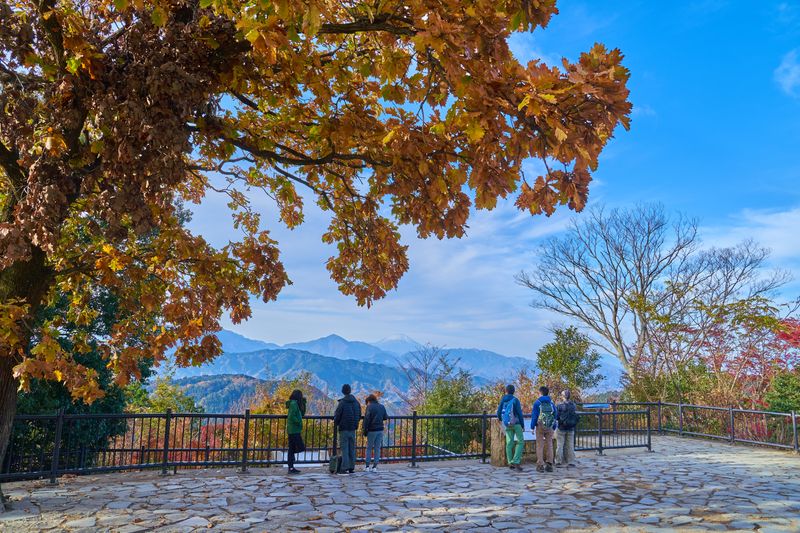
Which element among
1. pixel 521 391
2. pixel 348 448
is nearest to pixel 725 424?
pixel 521 391

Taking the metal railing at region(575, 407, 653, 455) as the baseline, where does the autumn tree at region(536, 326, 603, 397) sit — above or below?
above

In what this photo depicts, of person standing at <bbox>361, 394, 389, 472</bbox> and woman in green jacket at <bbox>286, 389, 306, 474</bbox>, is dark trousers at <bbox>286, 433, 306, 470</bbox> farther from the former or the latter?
person standing at <bbox>361, 394, 389, 472</bbox>

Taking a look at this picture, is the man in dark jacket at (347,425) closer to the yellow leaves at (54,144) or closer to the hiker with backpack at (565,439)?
the hiker with backpack at (565,439)

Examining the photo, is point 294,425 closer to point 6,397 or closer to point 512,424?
point 512,424

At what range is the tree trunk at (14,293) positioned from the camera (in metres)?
7.12

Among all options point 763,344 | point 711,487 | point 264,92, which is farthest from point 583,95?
point 763,344

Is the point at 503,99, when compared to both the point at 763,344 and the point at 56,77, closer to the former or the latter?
the point at 56,77

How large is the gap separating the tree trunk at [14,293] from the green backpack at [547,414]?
9.54 metres

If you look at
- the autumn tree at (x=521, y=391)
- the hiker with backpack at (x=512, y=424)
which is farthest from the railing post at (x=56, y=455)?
the autumn tree at (x=521, y=391)

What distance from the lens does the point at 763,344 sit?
22141 millimetres

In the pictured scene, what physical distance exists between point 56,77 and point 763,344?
84.9 ft

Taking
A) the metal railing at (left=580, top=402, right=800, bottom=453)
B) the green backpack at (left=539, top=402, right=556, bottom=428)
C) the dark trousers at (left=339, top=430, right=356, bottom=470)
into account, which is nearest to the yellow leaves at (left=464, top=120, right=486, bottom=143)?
the dark trousers at (left=339, top=430, right=356, bottom=470)

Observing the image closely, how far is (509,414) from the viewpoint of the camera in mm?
11258

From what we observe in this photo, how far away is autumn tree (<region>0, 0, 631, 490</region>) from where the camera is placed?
13.5ft
